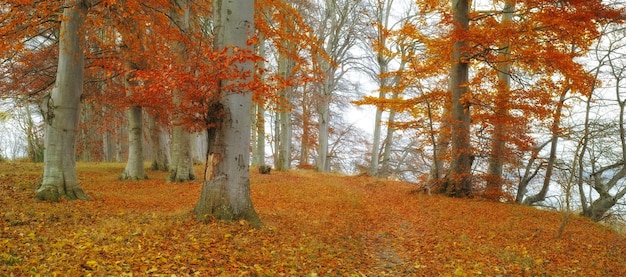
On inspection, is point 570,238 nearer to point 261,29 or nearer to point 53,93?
point 261,29

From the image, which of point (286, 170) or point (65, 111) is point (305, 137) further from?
point (65, 111)

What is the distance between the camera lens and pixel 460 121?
11.7 meters

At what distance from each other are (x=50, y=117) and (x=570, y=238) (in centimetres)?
1026

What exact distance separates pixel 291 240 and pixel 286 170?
39.4 ft

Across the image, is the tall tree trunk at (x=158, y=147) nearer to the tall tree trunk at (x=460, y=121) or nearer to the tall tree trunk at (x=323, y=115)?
the tall tree trunk at (x=323, y=115)

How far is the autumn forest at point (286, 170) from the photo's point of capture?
5.49 metres

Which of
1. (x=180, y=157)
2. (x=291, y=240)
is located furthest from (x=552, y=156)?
(x=180, y=157)

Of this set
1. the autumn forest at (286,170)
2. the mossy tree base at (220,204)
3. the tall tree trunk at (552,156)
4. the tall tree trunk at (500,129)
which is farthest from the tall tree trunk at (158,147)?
the tall tree trunk at (552,156)

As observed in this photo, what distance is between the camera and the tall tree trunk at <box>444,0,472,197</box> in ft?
38.5

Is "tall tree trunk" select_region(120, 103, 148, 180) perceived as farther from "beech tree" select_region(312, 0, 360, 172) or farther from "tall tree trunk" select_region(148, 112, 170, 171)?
"beech tree" select_region(312, 0, 360, 172)

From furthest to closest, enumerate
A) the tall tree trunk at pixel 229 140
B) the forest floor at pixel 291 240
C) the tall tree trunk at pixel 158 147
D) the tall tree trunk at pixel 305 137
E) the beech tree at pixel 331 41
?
the tall tree trunk at pixel 305 137, the beech tree at pixel 331 41, the tall tree trunk at pixel 158 147, the tall tree trunk at pixel 229 140, the forest floor at pixel 291 240

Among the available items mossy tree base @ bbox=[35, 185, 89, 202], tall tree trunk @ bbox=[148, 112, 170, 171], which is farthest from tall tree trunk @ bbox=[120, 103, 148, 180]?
mossy tree base @ bbox=[35, 185, 89, 202]

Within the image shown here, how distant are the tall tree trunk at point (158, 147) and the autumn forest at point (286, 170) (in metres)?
0.08

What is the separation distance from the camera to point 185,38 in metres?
10.3
